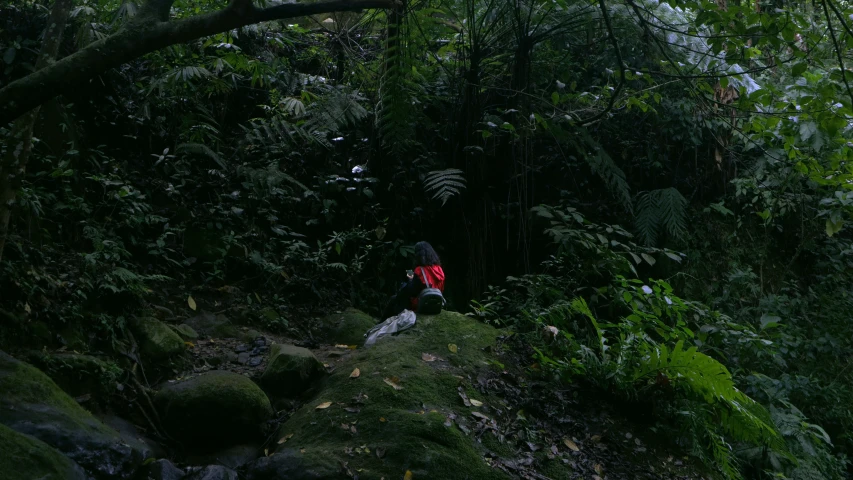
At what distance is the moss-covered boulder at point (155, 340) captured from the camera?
4668 mm

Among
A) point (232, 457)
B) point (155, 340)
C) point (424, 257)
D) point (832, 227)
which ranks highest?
point (424, 257)

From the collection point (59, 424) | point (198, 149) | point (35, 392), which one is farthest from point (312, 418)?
point (198, 149)

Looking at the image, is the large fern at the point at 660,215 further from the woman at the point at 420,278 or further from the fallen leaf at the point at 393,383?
the fallen leaf at the point at 393,383

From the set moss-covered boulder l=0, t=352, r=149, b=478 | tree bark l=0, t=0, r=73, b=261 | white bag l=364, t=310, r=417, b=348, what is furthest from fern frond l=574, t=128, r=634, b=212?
moss-covered boulder l=0, t=352, r=149, b=478

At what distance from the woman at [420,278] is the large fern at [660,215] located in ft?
9.91

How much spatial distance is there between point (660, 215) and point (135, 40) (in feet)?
22.0

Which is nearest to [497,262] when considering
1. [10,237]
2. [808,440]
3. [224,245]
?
[224,245]

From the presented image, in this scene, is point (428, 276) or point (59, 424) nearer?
point (59, 424)

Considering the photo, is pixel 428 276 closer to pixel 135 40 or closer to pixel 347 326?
pixel 347 326

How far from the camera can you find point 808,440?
511 centimetres

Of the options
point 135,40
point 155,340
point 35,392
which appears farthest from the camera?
point 155,340

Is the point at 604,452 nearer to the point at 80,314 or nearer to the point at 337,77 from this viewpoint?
the point at 80,314

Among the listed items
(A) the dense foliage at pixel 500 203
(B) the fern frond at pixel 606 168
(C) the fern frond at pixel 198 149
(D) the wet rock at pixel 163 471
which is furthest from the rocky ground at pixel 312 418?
(B) the fern frond at pixel 606 168

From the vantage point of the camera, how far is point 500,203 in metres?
7.93
